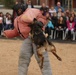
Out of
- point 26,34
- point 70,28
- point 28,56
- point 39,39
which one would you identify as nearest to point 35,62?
point 28,56

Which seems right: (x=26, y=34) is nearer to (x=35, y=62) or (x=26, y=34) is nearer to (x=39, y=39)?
(x=39, y=39)

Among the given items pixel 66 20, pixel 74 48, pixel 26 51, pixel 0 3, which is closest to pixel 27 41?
pixel 26 51

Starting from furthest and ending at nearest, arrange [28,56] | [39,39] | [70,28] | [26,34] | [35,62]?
[70,28] < [35,62] < [28,56] < [26,34] < [39,39]

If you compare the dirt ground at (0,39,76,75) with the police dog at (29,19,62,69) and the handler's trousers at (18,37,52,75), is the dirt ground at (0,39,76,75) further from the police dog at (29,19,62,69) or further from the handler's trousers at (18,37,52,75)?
the police dog at (29,19,62,69)

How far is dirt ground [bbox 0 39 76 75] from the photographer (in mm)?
7682

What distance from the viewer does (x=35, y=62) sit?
8.62 metres

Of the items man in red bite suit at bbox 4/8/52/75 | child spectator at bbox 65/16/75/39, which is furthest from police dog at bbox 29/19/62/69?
child spectator at bbox 65/16/75/39

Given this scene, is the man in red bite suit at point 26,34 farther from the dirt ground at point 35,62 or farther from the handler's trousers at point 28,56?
the dirt ground at point 35,62

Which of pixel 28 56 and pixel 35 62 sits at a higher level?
pixel 28 56

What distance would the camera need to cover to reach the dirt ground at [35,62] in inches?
302

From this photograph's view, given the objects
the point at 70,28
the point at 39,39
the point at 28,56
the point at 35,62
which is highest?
the point at 39,39

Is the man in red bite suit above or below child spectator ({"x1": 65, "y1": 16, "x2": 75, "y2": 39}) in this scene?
above

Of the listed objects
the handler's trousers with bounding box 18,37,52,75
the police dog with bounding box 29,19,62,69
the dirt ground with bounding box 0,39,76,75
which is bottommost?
the dirt ground with bounding box 0,39,76,75

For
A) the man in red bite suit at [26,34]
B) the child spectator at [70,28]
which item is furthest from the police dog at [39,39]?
the child spectator at [70,28]
